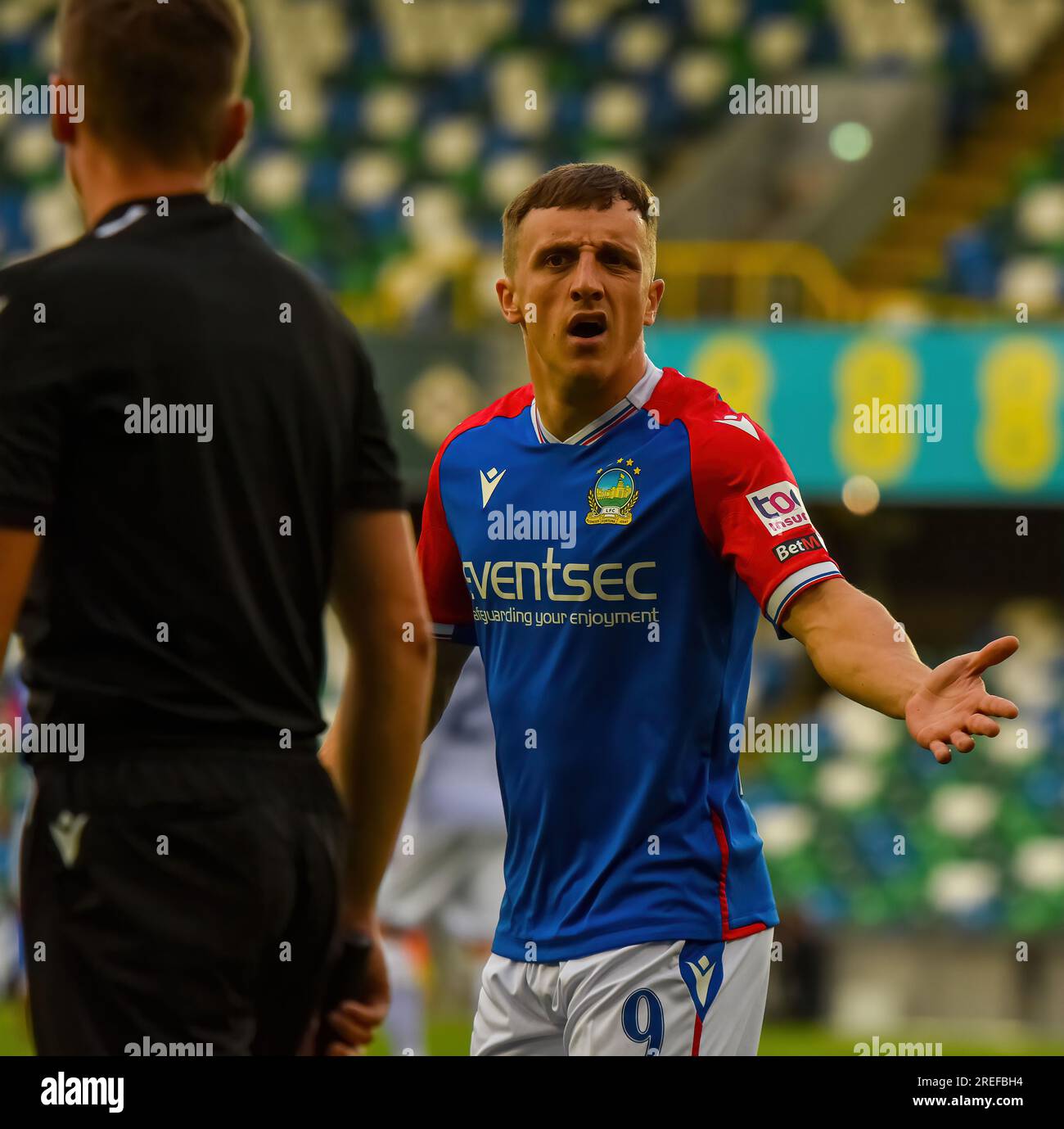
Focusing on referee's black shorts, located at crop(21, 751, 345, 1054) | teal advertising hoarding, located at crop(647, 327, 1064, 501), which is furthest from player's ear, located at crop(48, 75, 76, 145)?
teal advertising hoarding, located at crop(647, 327, 1064, 501)

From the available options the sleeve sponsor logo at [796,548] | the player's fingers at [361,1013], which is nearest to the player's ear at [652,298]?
the sleeve sponsor logo at [796,548]

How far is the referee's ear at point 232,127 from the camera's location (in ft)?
7.97

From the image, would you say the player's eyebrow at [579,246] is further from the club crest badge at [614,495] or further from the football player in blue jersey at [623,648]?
the club crest badge at [614,495]

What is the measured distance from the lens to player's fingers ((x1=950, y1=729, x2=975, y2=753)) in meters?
2.68

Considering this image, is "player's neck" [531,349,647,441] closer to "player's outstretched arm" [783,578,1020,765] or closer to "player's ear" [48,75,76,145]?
"player's outstretched arm" [783,578,1020,765]

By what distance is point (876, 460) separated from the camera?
11719mm

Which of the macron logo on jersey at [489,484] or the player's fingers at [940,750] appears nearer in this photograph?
the player's fingers at [940,750]

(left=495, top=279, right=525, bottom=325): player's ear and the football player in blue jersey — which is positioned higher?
(left=495, top=279, right=525, bottom=325): player's ear

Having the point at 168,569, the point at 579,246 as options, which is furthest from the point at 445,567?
the point at 168,569
